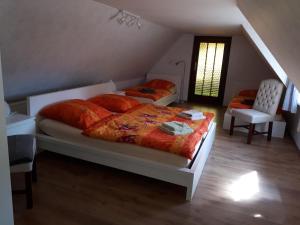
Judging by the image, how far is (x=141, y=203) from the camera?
7.18ft

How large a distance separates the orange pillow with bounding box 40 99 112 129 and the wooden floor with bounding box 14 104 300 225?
0.50m

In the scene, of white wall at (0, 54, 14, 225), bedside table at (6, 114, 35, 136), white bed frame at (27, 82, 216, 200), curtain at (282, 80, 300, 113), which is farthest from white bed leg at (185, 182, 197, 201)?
curtain at (282, 80, 300, 113)

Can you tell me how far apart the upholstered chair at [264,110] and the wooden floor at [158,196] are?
31.7 inches

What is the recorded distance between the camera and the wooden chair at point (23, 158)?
186 cm

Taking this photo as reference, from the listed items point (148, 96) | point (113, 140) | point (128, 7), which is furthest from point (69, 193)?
point (148, 96)

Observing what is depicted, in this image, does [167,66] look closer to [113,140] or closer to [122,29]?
[122,29]

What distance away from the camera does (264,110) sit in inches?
157

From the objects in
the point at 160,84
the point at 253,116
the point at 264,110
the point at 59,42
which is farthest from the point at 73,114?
the point at 160,84

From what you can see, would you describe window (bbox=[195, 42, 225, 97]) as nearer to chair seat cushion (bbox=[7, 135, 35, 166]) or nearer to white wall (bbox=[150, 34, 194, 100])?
white wall (bbox=[150, 34, 194, 100])

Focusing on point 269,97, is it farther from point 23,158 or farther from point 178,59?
point 23,158

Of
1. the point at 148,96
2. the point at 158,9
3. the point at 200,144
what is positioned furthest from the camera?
the point at 148,96

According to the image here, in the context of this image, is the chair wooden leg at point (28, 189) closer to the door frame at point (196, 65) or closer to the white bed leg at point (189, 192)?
the white bed leg at point (189, 192)

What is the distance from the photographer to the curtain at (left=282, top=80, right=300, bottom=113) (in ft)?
12.8

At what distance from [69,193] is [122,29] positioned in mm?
2436
